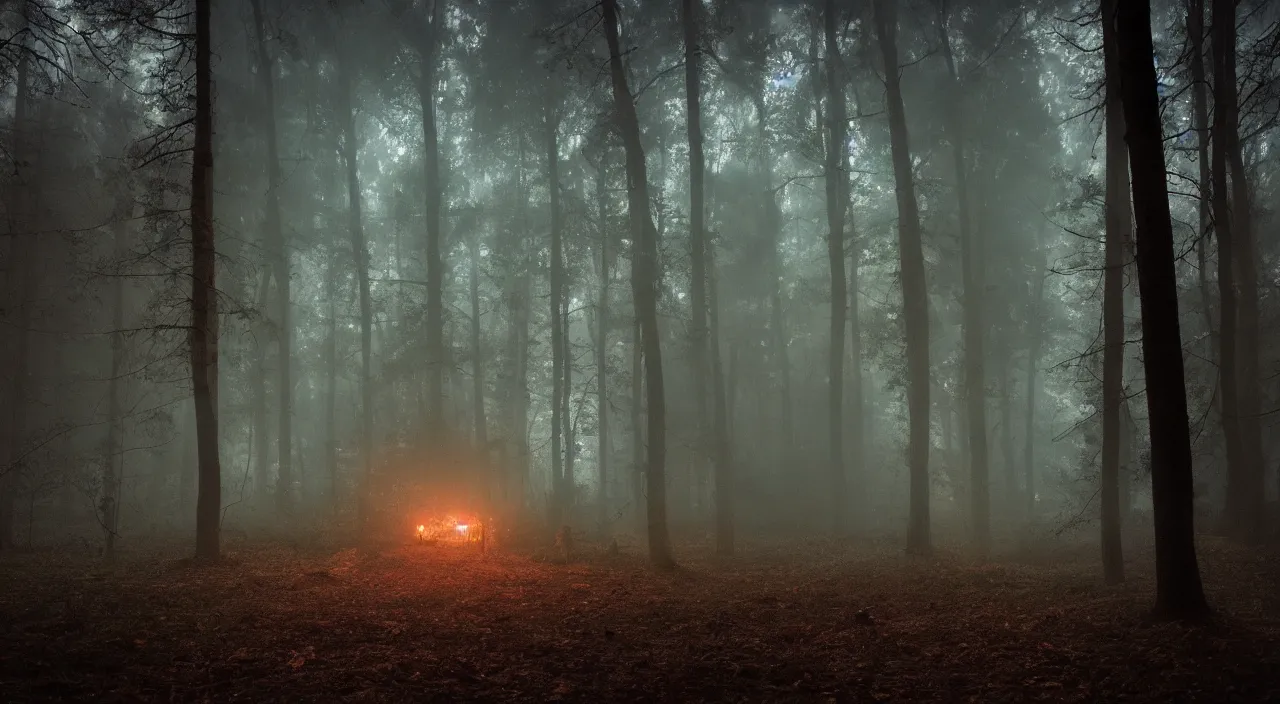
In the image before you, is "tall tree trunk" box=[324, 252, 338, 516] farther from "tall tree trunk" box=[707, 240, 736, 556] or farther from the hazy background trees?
"tall tree trunk" box=[707, 240, 736, 556]

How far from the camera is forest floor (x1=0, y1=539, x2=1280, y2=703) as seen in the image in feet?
19.4

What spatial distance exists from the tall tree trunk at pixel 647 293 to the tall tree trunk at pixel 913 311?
5.88 meters

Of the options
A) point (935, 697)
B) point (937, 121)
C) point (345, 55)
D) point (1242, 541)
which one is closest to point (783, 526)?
point (1242, 541)

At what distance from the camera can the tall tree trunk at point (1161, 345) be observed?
7.24 metres

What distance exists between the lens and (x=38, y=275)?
1934 cm

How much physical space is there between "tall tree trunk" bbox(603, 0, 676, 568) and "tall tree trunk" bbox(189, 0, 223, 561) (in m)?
7.29

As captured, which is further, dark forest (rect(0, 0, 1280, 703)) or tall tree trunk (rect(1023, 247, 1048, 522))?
tall tree trunk (rect(1023, 247, 1048, 522))

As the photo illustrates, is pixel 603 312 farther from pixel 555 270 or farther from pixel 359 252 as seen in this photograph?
pixel 359 252

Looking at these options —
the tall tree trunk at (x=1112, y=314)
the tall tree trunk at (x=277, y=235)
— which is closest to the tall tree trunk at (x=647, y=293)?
the tall tree trunk at (x=1112, y=314)

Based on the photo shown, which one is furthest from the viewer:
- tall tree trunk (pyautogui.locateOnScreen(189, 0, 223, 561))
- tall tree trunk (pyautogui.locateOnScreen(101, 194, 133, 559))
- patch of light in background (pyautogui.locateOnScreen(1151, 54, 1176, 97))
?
tall tree trunk (pyautogui.locateOnScreen(101, 194, 133, 559))

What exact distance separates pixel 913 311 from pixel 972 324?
635cm

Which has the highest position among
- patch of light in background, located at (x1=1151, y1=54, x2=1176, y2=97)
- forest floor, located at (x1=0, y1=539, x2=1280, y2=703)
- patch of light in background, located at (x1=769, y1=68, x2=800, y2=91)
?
patch of light in background, located at (x1=769, y1=68, x2=800, y2=91)

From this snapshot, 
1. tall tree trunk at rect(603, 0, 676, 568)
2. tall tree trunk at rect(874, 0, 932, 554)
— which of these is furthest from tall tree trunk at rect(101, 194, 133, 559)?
tall tree trunk at rect(874, 0, 932, 554)

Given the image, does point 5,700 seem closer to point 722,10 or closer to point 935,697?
point 935,697
